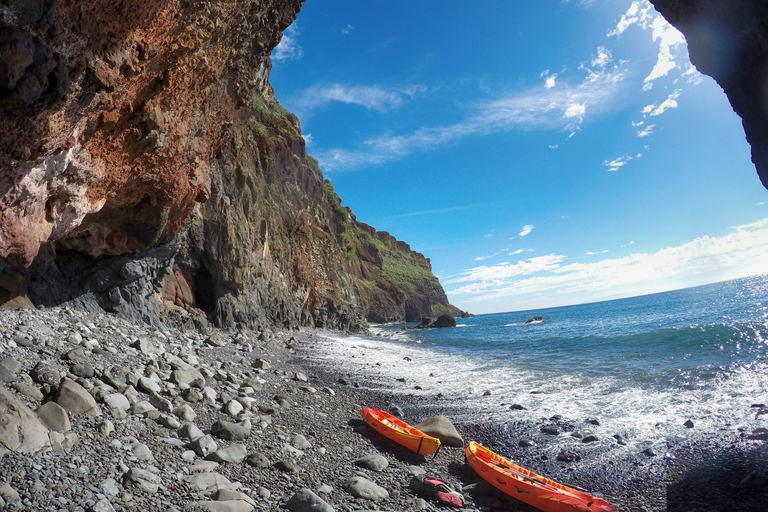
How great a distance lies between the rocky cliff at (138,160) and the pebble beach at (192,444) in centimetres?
303

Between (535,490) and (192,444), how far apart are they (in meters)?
5.56

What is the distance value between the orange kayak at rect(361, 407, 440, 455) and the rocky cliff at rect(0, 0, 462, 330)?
841cm

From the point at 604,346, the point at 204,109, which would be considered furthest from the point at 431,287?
the point at 204,109

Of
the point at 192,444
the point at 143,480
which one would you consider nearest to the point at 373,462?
the point at 192,444

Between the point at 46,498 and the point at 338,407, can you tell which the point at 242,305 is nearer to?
the point at 338,407

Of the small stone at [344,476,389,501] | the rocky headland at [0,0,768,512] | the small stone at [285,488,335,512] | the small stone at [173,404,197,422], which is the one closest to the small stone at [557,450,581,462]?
the rocky headland at [0,0,768,512]

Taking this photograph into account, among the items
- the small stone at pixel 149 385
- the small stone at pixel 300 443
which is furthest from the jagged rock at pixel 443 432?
the small stone at pixel 149 385

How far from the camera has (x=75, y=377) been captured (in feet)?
20.9

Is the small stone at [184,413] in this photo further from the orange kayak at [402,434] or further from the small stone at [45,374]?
the orange kayak at [402,434]

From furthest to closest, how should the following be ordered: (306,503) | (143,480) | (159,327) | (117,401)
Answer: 1. (159,327)
2. (117,401)
3. (306,503)
4. (143,480)

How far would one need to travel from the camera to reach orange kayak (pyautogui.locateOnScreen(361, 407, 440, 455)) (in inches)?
309

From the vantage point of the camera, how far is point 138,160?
38.0 feet

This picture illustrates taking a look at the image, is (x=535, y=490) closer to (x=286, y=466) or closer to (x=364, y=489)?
(x=364, y=489)

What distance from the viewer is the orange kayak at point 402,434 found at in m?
7.84
